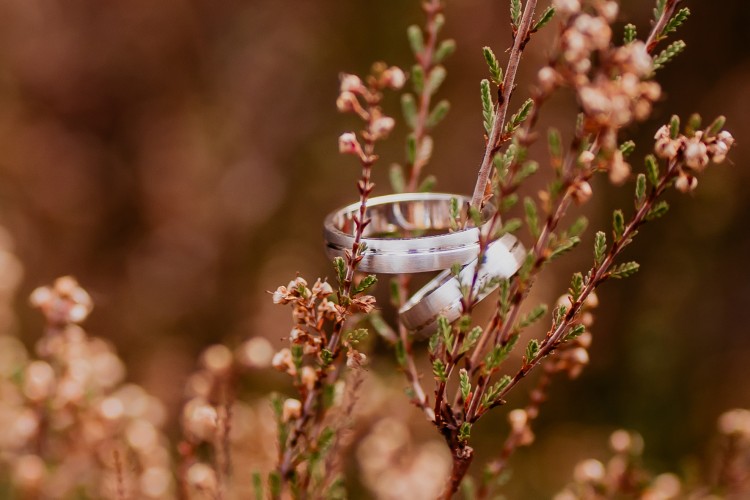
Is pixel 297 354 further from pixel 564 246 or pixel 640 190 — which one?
pixel 640 190

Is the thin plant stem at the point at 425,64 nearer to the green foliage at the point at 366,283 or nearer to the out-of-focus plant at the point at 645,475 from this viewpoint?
the green foliage at the point at 366,283

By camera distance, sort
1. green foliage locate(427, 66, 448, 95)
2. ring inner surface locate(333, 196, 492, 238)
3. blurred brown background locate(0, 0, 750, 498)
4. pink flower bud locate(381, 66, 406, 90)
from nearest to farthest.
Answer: pink flower bud locate(381, 66, 406, 90)
green foliage locate(427, 66, 448, 95)
ring inner surface locate(333, 196, 492, 238)
blurred brown background locate(0, 0, 750, 498)

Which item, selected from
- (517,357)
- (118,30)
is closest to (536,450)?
(517,357)

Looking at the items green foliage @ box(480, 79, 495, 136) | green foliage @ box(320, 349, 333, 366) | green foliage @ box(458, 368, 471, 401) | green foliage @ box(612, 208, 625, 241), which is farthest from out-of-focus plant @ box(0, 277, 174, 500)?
green foliage @ box(612, 208, 625, 241)

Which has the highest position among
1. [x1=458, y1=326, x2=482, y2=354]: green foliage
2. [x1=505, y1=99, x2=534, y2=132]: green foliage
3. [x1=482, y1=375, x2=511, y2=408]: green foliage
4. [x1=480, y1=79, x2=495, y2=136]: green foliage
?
[x1=480, y1=79, x2=495, y2=136]: green foliage

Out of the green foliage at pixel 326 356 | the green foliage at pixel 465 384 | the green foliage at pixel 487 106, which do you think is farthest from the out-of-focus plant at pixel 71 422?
the green foliage at pixel 487 106

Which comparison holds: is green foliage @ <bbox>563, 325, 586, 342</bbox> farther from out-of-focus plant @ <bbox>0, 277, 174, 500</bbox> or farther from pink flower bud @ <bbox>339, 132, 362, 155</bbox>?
out-of-focus plant @ <bbox>0, 277, 174, 500</bbox>

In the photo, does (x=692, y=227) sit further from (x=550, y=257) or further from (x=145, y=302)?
(x=145, y=302)
